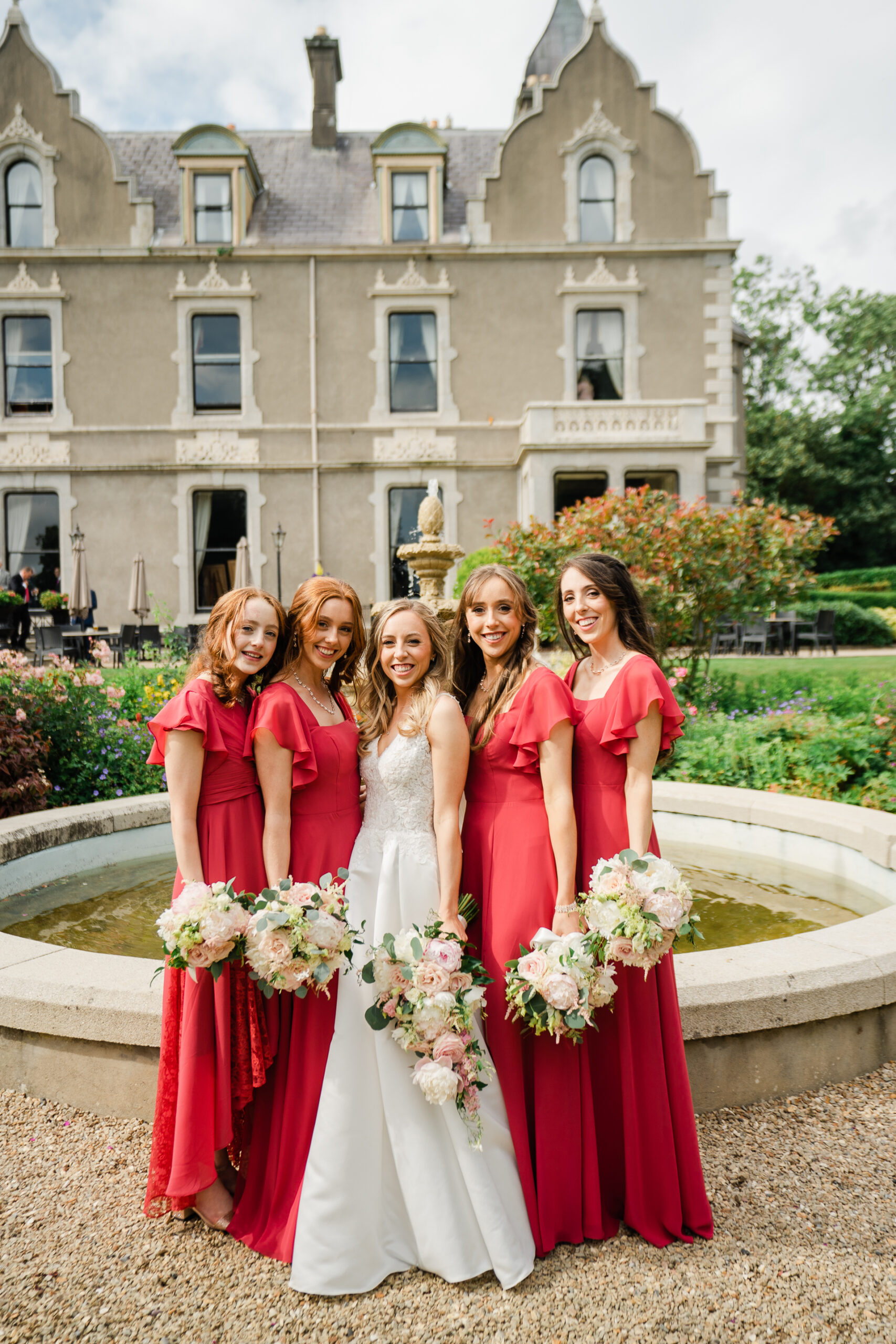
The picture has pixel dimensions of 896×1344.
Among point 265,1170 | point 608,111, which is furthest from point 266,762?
point 608,111

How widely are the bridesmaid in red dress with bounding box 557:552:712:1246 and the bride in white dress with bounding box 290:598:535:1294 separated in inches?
13.2

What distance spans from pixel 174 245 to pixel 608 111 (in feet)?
30.9

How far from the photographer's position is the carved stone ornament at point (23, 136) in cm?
1767

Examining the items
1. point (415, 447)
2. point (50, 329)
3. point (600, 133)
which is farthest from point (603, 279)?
point (50, 329)

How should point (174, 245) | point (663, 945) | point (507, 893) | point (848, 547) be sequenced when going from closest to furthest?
point (663, 945), point (507, 893), point (174, 245), point (848, 547)

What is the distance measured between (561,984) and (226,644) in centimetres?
141

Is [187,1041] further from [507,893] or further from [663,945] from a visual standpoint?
[663,945]

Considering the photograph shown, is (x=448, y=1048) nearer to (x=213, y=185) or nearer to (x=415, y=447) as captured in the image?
(x=415, y=447)

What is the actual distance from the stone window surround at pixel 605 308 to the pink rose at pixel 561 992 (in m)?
16.9

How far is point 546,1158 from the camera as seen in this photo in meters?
2.45

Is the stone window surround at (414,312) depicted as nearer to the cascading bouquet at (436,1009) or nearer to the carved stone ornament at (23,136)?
the carved stone ornament at (23,136)

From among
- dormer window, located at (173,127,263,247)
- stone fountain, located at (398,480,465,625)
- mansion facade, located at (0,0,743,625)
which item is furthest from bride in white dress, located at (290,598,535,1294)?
dormer window, located at (173,127,263,247)

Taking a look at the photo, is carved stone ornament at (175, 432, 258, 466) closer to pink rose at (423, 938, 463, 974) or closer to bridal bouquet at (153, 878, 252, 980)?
bridal bouquet at (153, 878, 252, 980)

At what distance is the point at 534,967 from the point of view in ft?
7.68
